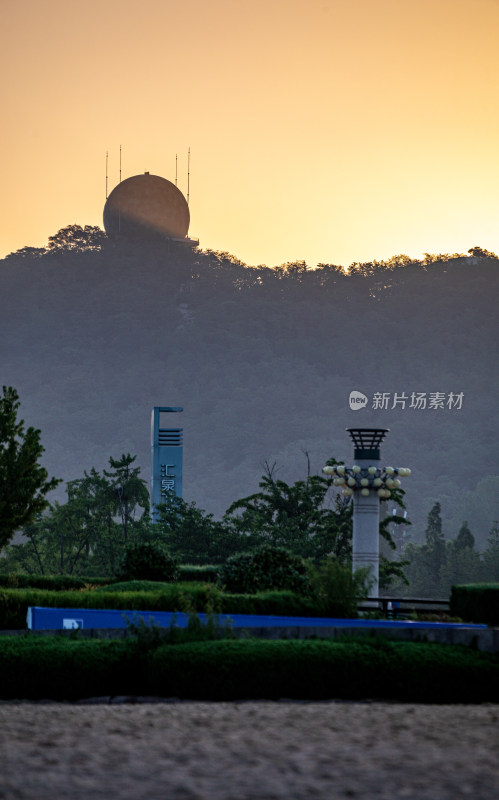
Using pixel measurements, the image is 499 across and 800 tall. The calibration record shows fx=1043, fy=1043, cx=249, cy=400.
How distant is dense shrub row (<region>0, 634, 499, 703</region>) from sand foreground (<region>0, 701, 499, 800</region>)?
1.44 meters

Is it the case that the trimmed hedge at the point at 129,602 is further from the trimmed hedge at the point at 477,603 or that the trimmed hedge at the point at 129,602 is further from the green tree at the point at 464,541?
the green tree at the point at 464,541

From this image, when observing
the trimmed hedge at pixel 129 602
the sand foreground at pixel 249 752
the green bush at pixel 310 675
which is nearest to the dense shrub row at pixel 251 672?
the green bush at pixel 310 675

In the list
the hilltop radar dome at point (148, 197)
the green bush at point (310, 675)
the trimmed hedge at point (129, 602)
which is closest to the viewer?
the green bush at point (310, 675)

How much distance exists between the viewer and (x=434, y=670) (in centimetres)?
1498

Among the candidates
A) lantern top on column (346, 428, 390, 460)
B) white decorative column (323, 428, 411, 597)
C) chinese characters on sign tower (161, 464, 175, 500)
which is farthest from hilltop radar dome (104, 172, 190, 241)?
white decorative column (323, 428, 411, 597)

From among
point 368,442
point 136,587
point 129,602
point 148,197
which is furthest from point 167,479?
point 148,197

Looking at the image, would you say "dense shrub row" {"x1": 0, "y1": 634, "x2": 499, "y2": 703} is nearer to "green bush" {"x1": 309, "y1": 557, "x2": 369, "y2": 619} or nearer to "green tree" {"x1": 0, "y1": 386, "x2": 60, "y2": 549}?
"green bush" {"x1": 309, "y1": 557, "x2": 369, "y2": 619}

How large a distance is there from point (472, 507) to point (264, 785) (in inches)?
6750

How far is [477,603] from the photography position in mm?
25141

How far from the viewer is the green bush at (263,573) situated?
24.9 meters

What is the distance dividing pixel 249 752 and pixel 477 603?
16067mm

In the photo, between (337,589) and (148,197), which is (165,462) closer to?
(337,589)

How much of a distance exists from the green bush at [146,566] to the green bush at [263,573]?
2.09m

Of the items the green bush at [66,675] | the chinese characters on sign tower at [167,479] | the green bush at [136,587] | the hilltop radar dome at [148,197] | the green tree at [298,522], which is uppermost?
the hilltop radar dome at [148,197]
